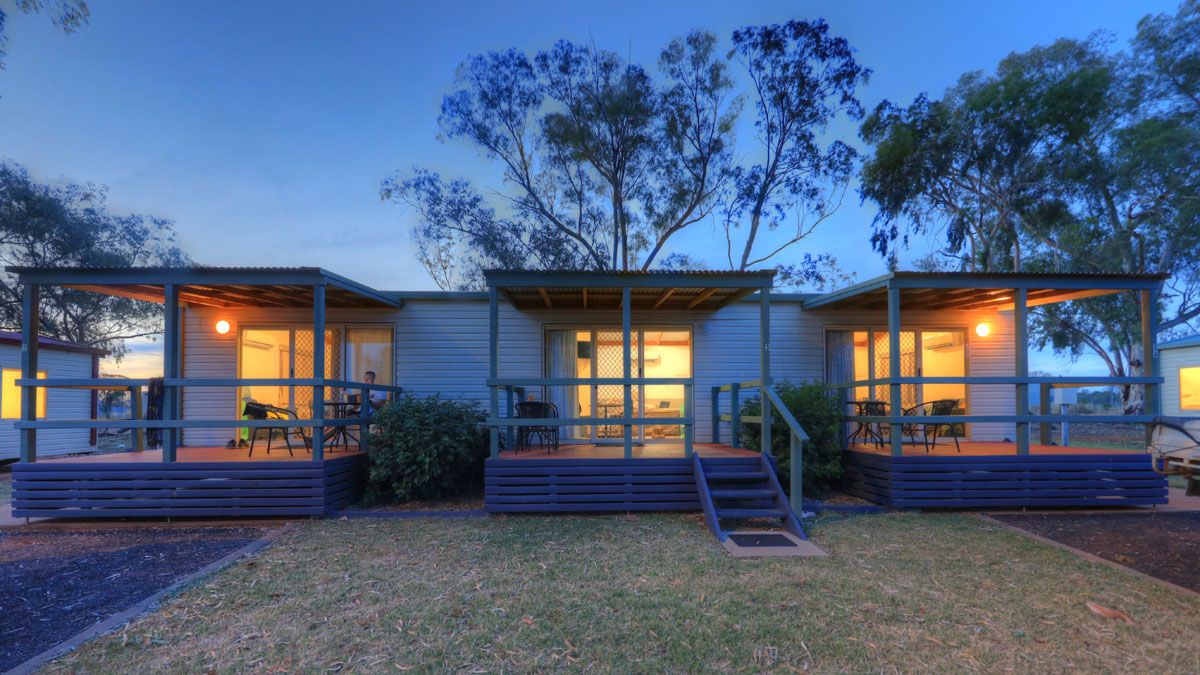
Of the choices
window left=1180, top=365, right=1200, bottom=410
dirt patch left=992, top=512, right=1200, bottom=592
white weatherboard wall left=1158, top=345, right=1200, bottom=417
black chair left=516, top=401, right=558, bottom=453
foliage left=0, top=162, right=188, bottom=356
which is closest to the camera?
dirt patch left=992, top=512, right=1200, bottom=592

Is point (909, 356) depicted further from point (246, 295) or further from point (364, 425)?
point (246, 295)

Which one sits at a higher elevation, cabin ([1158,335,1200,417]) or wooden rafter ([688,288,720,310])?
wooden rafter ([688,288,720,310])

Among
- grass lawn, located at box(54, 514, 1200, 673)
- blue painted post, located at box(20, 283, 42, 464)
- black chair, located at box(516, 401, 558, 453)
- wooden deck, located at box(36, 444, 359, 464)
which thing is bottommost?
grass lawn, located at box(54, 514, 1200, 673)

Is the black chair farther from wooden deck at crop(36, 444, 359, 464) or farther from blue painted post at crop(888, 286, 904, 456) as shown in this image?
blue painted post at crop(888, 286, 904, 456)

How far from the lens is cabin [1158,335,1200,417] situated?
44.8 feet

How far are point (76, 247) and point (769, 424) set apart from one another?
2502 centimetres

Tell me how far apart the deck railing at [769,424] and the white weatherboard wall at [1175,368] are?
12.0m

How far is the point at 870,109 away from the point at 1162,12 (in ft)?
28.9

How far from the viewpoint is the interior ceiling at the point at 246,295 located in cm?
730

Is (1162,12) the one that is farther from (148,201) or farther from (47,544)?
(148,201)

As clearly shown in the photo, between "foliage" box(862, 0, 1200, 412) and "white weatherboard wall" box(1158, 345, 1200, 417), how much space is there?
9.41 ft

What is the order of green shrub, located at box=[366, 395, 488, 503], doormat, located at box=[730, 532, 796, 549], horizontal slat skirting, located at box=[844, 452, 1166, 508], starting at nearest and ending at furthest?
doormat, located at box=[730, 532, 796, 549] → horizontal slat skirting, located at box=[844, 452, 1166, 508] → green shrub, located at box=[366, 395, 488, 503]

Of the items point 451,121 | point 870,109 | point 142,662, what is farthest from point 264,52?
point 870,109

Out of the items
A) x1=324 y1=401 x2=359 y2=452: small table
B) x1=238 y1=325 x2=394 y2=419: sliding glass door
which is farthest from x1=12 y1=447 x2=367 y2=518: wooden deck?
x1=238 y1=325 x2=394 y2=419: sliding glass door
